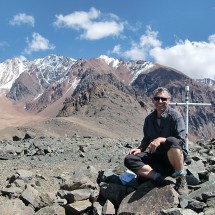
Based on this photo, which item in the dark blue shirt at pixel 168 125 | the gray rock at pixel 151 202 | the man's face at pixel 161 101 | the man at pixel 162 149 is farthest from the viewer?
the man's face at pixel 161 101

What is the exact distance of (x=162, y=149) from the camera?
9.04 m

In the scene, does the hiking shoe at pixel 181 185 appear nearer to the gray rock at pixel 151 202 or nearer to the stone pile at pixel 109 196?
the stone pile at pixel 109 196

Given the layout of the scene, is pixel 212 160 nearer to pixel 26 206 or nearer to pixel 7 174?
pixel 26 206

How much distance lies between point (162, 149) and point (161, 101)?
1.00 m

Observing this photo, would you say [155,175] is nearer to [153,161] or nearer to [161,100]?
[153,161]

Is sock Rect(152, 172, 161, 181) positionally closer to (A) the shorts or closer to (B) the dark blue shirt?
(A) the shorts

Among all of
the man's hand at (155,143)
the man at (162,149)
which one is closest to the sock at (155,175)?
the man at (162,149)

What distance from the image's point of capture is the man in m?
8.86

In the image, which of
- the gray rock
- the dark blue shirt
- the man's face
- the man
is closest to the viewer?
the gray rock

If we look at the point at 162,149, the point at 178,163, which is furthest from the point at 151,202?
the point at 162,149

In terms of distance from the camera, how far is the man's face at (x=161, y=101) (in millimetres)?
9125

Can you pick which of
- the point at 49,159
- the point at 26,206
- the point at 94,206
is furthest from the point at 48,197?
the point at 49,159

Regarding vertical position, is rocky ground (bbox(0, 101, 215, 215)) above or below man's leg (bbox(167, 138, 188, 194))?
below

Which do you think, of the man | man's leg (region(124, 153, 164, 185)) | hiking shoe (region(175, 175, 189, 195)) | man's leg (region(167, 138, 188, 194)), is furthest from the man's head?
hiking shoe (region(175, 175, 189, 195))
